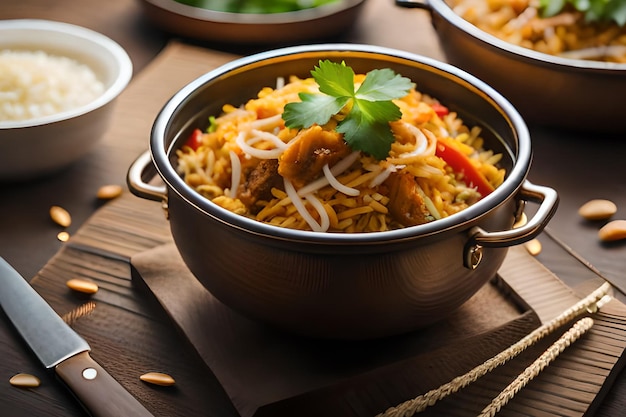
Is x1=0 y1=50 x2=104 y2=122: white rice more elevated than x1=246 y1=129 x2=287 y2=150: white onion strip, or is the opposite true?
x1=246 y1=129 x2=287 y2=150: white onion strip

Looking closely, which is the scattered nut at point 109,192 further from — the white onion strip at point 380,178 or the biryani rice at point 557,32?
the biryani rice at point 557,32

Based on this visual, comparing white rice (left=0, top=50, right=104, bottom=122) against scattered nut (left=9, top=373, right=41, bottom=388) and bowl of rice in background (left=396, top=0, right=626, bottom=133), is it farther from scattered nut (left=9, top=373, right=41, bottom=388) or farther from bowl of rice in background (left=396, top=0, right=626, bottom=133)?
bowl of rice in background (left=396, top=0, right=626, bottom=133)

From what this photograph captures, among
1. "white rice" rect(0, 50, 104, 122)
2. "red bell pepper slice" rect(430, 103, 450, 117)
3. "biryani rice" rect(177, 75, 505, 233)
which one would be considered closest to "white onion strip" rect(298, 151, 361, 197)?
"biryani rice" rect(177, 75, 505, 233)

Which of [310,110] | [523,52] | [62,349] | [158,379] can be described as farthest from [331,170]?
[523,52]

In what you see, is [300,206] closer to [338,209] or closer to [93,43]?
[338,209]

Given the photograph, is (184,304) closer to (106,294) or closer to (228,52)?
(106,294)

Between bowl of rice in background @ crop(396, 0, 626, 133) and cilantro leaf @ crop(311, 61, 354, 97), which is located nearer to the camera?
cilantro leaf @ crop(311, 61, 354, 97)
